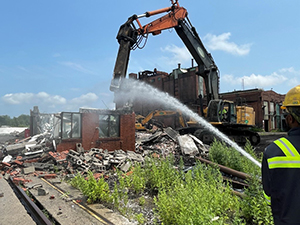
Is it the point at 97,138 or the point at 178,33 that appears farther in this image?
the point at 178,33

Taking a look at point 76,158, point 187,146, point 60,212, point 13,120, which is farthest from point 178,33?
point 13,120

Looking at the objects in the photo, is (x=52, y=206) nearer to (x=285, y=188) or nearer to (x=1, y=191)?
(x=1, y=191)

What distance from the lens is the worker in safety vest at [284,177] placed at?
5.31 ft

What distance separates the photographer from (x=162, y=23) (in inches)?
626

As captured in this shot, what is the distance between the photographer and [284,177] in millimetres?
1647

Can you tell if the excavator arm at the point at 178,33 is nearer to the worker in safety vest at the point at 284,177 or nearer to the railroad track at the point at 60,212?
the railroad track at the point at 60,212

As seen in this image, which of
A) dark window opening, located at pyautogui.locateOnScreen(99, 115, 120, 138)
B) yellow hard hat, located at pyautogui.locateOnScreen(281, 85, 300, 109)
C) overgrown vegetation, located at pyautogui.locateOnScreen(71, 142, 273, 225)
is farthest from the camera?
dark window opening, located at pyautogui.locateOnScreen(99, 115, 120, 138)

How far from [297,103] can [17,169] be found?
11496mm

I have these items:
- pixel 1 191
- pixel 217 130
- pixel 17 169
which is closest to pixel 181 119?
pixel 217 130

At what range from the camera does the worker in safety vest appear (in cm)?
162

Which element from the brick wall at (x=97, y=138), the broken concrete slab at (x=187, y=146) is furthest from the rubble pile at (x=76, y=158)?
the brick wall at (x=97, y=138)

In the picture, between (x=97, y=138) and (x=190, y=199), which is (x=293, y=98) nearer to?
(x=190, y=199)

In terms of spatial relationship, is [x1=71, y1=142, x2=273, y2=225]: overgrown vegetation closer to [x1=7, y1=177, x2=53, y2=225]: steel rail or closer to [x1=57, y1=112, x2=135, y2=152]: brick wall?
[x1=7, y1=177, x2=53, y2=225]: steel rail

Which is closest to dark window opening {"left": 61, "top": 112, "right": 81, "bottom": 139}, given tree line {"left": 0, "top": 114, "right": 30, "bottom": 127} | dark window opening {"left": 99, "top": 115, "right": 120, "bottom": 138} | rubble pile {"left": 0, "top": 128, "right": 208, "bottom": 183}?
rubble pile {"left": 0, "top": 128, "right": 208, "bottom": 183}
